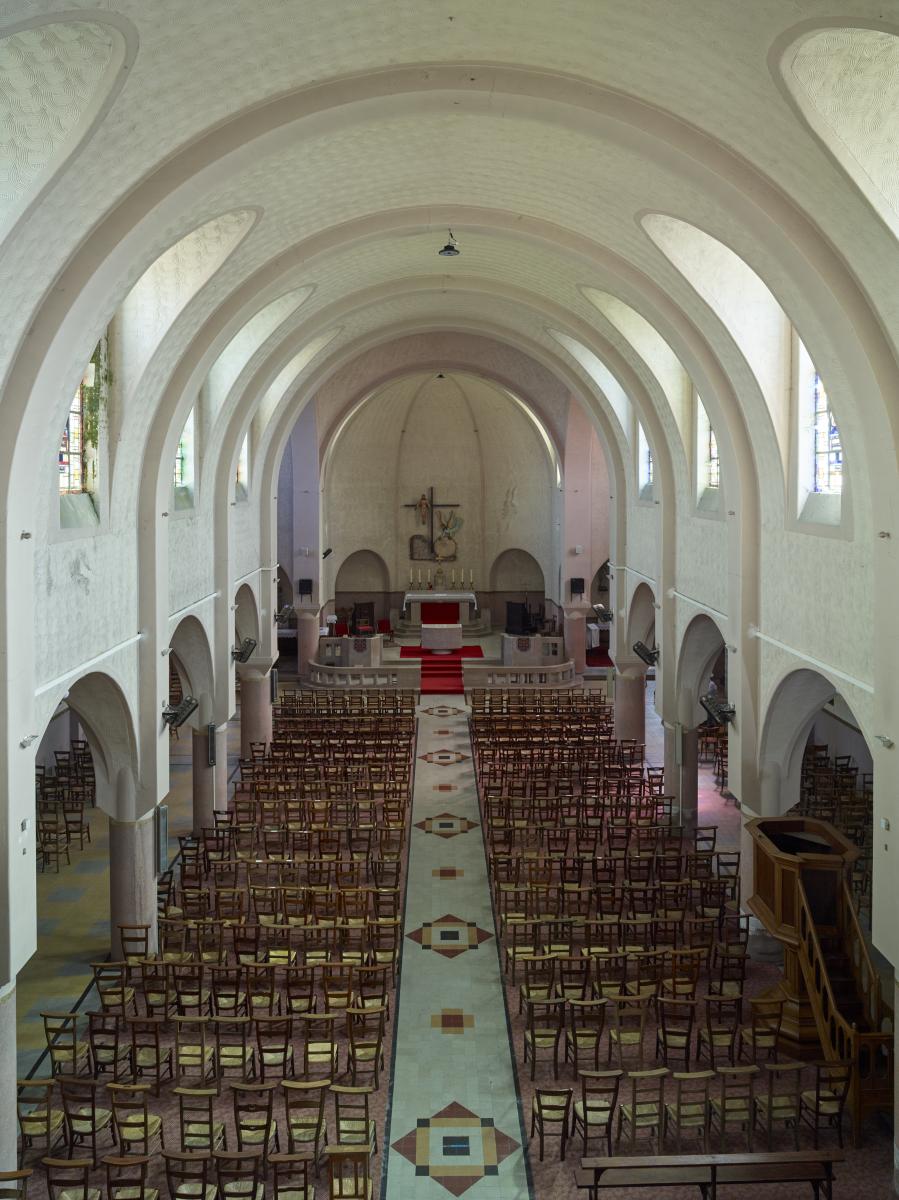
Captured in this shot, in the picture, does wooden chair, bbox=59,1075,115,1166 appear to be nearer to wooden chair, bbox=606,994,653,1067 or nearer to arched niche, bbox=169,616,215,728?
wooden chair, bbox=606,994,653,1067

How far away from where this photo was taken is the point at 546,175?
14.9 metres

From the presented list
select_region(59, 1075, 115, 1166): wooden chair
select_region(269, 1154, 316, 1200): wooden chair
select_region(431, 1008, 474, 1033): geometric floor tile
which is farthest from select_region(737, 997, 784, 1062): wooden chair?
select_region(59, 1075, 115, 1166): wooden chair

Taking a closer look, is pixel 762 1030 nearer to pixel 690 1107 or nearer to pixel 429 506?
pixel 690 1107

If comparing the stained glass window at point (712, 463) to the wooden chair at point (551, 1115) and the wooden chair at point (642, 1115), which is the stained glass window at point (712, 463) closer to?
the wooden chair at point (642, 1115)

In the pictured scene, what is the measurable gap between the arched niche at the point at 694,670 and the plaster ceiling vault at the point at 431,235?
1.38ft

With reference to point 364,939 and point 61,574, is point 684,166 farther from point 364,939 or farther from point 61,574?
point 364,939

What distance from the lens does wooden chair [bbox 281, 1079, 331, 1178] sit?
1008 cm

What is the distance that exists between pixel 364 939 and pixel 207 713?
Answer: 695 cm

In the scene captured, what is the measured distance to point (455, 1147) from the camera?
Result: 35.8 ft

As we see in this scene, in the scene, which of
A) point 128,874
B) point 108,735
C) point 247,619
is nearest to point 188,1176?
point 128,874

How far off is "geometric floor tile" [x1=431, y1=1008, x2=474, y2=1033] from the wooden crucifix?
30209 mm

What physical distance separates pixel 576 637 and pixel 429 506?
947 cm

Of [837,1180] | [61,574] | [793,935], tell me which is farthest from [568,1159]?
[61,574]

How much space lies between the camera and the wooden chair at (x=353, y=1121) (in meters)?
10.4
